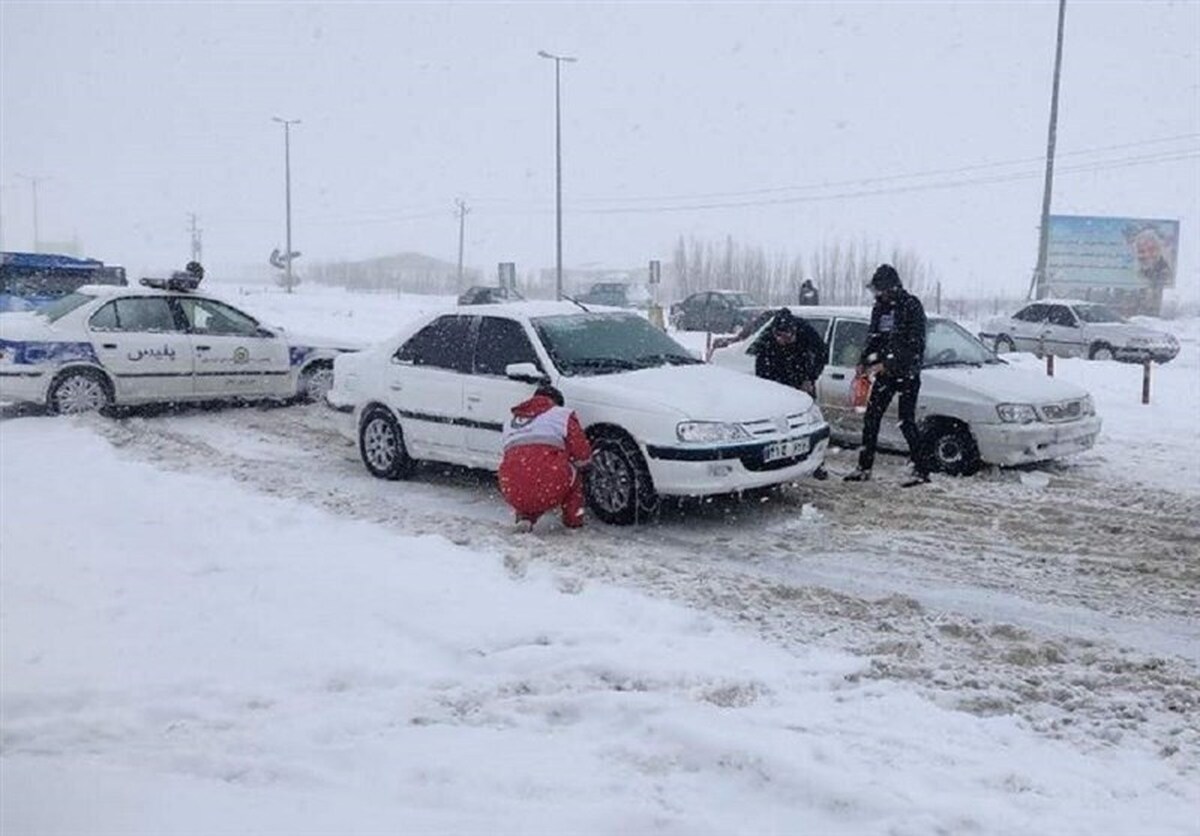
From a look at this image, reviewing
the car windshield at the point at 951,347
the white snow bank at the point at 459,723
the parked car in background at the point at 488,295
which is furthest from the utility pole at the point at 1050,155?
the white snow bank at the point at 459,723

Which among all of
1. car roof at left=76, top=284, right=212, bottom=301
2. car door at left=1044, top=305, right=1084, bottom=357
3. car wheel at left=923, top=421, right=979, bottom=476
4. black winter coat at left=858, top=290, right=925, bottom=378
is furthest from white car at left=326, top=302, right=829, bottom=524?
car door at left=1044, top=305, right=1084, bottom=357

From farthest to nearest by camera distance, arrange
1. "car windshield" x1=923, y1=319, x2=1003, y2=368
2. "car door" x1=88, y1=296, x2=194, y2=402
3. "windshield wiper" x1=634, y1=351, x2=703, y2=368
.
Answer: "car door" x1=88, y1=296, x2=194, y2=402, "car windshield" x1=923, y1=319, x2=1003, y2=368, "windshield wiper" x1=634, y1=351, x2=703, y2=368

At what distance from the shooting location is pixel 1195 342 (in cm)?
3475

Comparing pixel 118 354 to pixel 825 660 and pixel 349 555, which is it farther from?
pixel 825 660

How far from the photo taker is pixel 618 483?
7.28 metres

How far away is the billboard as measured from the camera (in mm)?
48750

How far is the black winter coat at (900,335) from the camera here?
27.9 feet

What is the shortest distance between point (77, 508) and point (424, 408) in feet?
8.54

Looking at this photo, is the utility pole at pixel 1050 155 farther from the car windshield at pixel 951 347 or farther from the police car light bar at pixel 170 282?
the police car light bar at pixel 170 282

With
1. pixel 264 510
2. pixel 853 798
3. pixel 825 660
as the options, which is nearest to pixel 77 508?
pixel 264 510

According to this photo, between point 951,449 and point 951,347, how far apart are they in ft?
4.10

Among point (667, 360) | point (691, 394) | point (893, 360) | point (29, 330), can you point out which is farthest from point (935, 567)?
point (29, 330)

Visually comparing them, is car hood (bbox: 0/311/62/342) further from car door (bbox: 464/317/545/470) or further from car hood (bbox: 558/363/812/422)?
car hood (bbox: 558/363/812/422)

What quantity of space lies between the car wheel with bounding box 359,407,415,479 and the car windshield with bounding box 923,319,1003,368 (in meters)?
4.61
